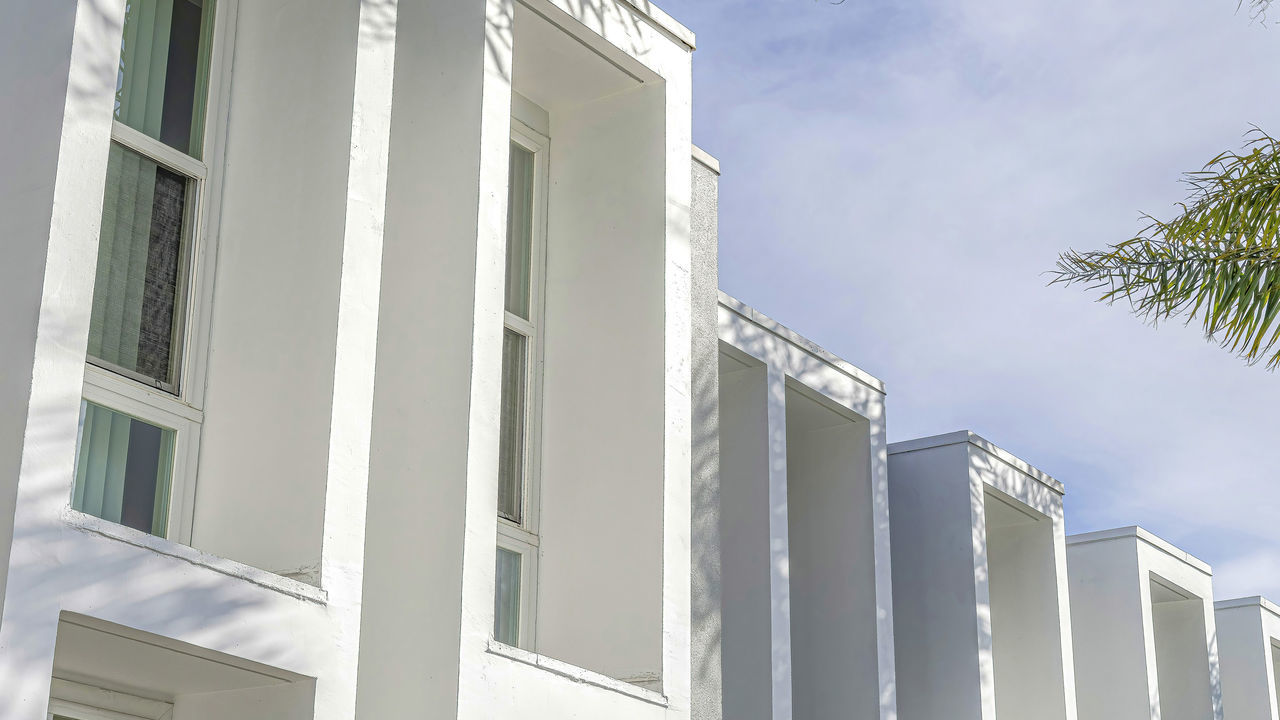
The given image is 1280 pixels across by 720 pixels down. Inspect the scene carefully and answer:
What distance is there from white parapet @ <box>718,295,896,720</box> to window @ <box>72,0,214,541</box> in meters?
4.60

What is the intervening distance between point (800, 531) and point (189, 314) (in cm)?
613

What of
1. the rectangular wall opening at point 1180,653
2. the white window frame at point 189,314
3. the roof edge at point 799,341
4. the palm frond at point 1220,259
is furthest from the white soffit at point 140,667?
the rectangular wall opening at point 1180,653

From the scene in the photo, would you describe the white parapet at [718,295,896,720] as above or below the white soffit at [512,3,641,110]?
below

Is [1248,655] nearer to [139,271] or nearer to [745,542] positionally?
[745,542]

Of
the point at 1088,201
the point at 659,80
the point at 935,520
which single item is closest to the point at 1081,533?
the point at 935,520

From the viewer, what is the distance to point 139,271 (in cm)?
492

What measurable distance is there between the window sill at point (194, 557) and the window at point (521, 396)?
165 centimetres

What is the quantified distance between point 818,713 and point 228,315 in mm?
6141

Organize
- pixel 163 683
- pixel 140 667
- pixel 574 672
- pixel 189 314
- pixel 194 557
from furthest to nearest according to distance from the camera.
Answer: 1. pixel 574 672
2. pixel 189 314
3. pixel 163 683
4. pixel 140 667
5. pixel 194 557

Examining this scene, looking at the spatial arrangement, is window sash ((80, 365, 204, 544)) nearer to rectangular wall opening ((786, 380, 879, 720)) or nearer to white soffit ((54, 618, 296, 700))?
white soffit ((54, 618, 296, 700))

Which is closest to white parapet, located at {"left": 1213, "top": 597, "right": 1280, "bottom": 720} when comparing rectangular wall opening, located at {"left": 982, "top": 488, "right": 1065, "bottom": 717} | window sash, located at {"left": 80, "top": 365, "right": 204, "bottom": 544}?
rectangular wall opening, located at {"left": 982, "top": 488, "right": 1065, "bottom": 717}

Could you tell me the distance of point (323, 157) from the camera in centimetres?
493

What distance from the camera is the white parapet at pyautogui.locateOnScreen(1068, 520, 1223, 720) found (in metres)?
13.1

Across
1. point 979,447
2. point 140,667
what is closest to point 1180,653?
point 979,447
